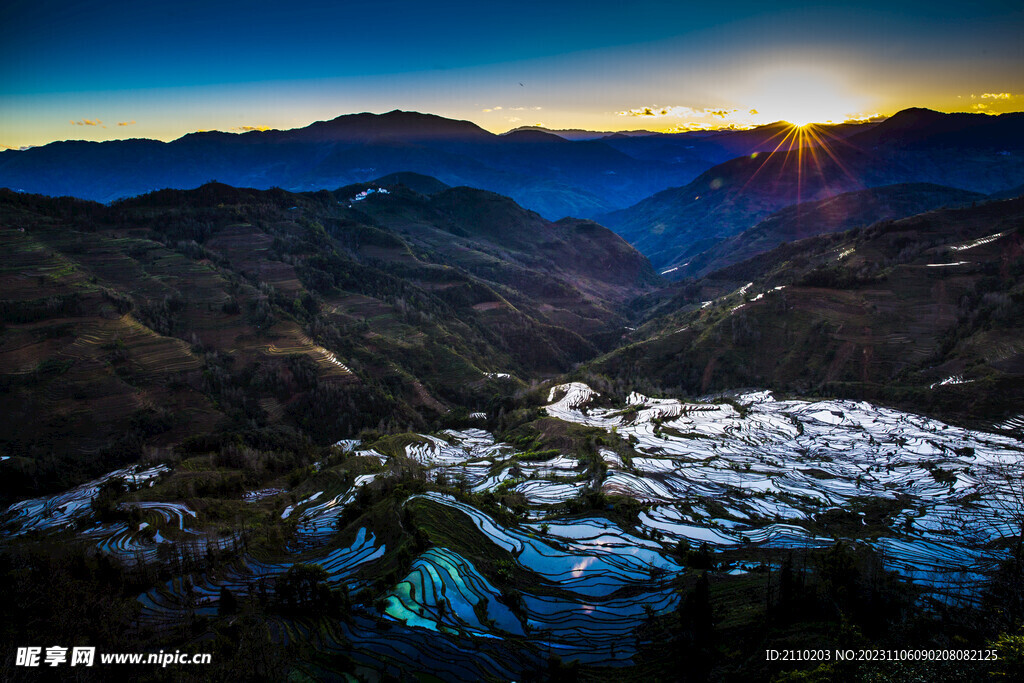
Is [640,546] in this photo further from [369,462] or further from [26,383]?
[26,383]

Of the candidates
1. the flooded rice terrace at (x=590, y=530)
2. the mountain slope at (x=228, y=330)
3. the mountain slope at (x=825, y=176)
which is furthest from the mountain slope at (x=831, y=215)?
the flooded rice terrace at (x=590, y=530)

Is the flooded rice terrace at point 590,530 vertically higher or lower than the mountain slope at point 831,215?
lower

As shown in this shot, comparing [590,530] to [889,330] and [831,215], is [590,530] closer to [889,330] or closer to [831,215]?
[889,330]

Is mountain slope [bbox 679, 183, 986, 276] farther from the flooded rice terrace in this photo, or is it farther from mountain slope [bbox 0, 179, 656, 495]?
the flooded rice terrace

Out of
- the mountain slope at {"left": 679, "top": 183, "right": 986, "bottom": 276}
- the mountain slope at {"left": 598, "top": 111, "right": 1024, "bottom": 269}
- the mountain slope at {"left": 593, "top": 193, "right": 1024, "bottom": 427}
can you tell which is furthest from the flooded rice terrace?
the mountain slope at {"left": 598, "top": 111, "right": 1024, "bottom": 269}

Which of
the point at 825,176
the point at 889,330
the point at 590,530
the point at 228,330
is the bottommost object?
the point at 590,530

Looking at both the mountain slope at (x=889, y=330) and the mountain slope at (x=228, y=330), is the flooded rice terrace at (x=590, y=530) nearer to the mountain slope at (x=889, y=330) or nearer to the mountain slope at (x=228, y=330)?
the mountain slope at (x=889, y=330)

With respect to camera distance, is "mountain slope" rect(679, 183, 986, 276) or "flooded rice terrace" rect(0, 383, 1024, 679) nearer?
"flooded rice terrace" rect(0, 383, 1024, 679)

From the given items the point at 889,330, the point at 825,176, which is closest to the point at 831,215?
the point at 825,176
